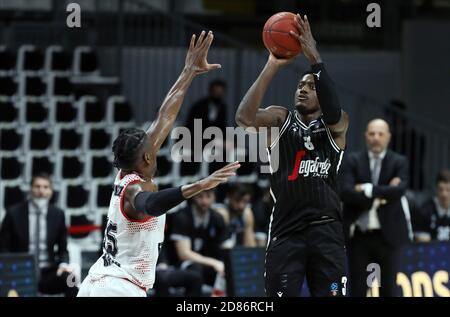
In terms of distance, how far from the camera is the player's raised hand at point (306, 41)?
715cm

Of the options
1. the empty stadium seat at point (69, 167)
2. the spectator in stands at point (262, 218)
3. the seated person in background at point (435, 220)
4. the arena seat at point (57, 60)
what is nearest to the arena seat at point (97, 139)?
the empty stadium seat at point (69, 167)

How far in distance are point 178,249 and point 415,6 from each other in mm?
7488

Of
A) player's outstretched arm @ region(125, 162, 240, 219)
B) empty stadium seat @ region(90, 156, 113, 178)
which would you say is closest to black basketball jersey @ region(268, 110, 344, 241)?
player's outstretched arm @ region(125, 162, 240, 219)

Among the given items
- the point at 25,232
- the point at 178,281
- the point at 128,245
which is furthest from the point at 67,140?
the point at 128,245

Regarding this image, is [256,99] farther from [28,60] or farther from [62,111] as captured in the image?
[28,60]

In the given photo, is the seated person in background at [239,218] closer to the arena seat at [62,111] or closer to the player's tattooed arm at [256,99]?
the arena seat at [62,111]

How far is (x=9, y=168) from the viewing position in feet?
41.3

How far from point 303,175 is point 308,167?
0.06m

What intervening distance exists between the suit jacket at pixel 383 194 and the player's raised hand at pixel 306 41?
3217mm

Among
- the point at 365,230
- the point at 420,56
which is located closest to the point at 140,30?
the point at 420,56

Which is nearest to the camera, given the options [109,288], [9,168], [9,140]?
[109,288]

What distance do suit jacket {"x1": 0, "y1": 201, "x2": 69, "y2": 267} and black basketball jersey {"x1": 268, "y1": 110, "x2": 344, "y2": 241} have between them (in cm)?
361

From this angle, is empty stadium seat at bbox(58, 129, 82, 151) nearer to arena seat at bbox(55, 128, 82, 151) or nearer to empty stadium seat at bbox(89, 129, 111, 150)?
arena seat at bbox(55, 128, 82, 151)
